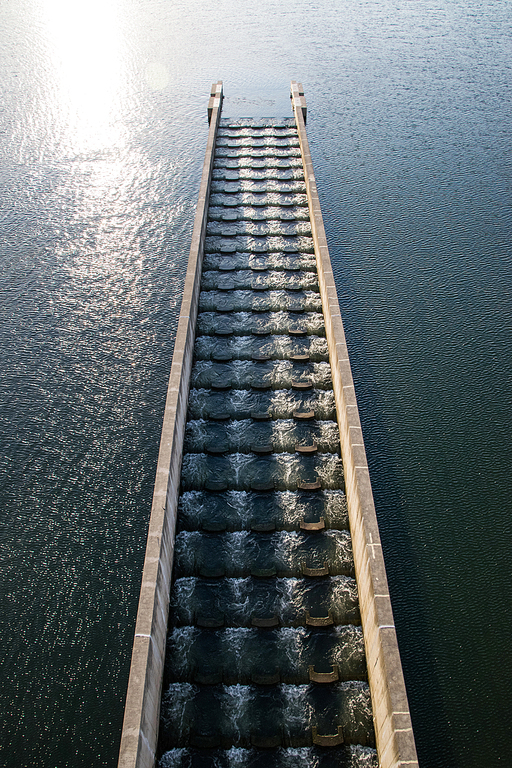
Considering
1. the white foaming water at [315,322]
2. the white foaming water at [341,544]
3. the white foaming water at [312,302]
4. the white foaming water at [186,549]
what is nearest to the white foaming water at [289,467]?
the white foaming water at [341,544]

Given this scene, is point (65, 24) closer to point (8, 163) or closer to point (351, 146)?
point (8, 163)

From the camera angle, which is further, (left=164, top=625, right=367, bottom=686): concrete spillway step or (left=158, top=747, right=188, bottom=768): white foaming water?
(left=164, top=625, right=367, bottom=686): concrete spillway step

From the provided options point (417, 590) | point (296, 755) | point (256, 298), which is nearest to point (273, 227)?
point (256, 298)

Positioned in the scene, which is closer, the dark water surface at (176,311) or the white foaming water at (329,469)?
the dark water surface at (176,311)

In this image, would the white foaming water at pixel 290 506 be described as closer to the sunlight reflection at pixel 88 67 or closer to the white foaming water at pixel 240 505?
the white foaming water at pixel 240 505

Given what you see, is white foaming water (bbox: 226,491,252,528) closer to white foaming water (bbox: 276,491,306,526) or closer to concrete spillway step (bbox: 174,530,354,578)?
concrete spillway step (bbox: 174,530,354,578)

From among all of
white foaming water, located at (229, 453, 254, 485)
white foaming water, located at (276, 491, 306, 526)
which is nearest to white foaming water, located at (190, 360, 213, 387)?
white foaming water, located at (229, 453, 254, 485)

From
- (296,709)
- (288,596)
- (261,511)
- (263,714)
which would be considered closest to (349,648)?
(296,709)
